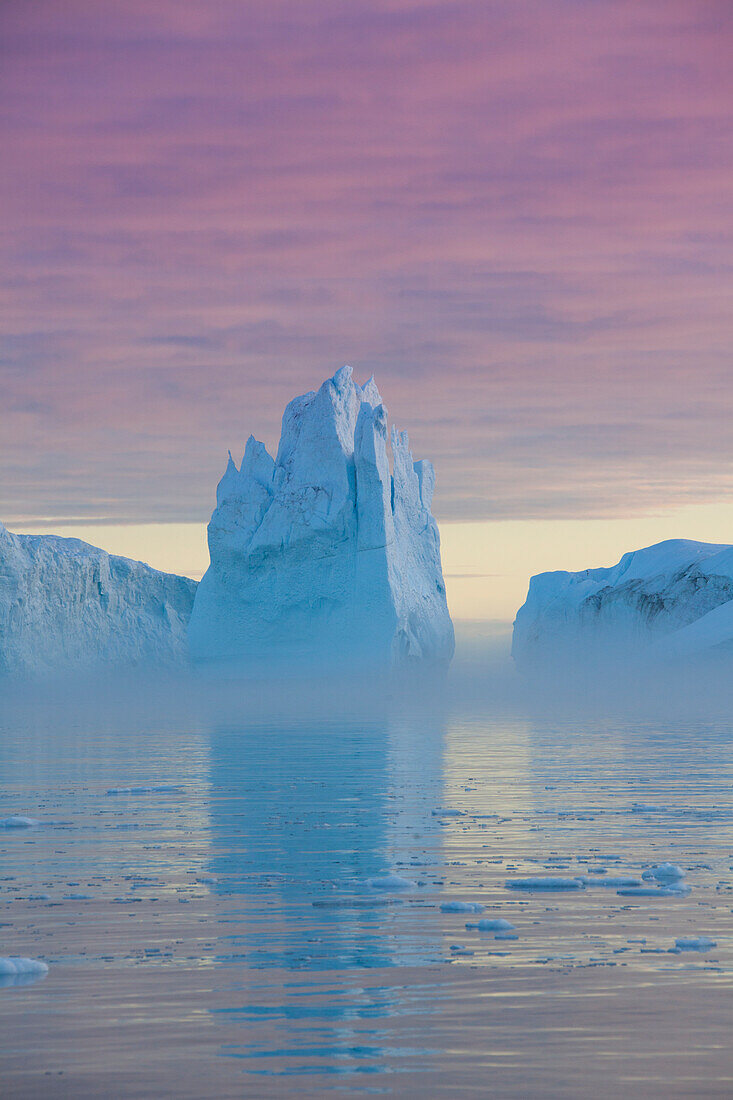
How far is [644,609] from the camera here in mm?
62500

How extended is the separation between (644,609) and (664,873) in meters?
54.4

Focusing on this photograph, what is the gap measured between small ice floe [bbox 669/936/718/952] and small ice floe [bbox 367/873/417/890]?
2.34m

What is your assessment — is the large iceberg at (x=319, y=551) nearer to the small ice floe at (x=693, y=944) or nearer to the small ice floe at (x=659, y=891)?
the small ice floe at (x=659, y=891)

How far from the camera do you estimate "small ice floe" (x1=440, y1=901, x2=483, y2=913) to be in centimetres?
834

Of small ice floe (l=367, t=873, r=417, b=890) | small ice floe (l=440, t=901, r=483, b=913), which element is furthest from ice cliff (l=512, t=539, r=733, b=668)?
small ice floe (l=440, t=901, r=483, b=913)

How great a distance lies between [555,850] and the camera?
10.8 metres

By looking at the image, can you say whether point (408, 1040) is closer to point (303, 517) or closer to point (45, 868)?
point (45, 868)

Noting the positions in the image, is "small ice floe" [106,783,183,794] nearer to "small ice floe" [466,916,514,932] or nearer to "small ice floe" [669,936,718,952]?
"small ice floe" [466,916,514,932]

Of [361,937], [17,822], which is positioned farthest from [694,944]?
[17,822]

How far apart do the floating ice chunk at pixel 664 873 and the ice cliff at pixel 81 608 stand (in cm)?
4991

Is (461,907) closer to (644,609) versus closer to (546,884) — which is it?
(546,884)

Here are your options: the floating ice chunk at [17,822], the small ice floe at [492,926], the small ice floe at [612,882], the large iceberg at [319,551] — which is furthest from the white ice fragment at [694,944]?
the large iceberg at [319,551]

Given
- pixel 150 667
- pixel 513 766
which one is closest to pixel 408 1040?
pixel 513 766

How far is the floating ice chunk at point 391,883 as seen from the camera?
29.9 ft
